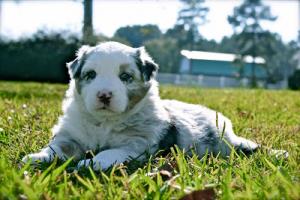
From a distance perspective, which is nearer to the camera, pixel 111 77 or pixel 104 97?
pixel 104 97

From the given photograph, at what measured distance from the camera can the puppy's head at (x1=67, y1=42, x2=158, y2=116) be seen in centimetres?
392

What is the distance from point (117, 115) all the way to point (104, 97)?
1.21 ft

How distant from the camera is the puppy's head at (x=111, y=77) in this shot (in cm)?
392

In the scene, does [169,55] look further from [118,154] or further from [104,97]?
[118,154]

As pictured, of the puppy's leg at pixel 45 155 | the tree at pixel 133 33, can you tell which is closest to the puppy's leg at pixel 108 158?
the puppy's leg at pixel 45 155

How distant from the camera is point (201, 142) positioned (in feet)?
15.0

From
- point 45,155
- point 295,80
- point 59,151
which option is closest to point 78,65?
point 59,151

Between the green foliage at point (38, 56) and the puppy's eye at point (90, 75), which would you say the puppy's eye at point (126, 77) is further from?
the green foliage at point (38, 56)

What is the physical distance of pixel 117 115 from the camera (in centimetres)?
419

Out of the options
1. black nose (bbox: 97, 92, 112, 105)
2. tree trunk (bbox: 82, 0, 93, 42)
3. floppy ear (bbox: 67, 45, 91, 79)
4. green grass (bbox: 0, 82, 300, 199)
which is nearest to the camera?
green grass (bbox: 0, 82, 300, 199)

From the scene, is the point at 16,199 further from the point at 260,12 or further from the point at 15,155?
the point at 260,12

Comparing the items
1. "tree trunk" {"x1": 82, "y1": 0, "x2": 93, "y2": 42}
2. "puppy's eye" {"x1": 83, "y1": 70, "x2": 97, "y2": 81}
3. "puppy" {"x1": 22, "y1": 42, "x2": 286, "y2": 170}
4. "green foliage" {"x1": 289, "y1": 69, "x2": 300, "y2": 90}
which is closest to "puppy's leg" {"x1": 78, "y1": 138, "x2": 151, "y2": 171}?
"puppy" {"x1": 22, "y1": 42, "x2": 286, "y2": 170}

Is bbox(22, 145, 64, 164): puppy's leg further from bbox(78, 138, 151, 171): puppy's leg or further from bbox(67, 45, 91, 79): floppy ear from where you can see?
bbox(67, 45, 91, 79): floppy ear

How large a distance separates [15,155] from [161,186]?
1520 mm
